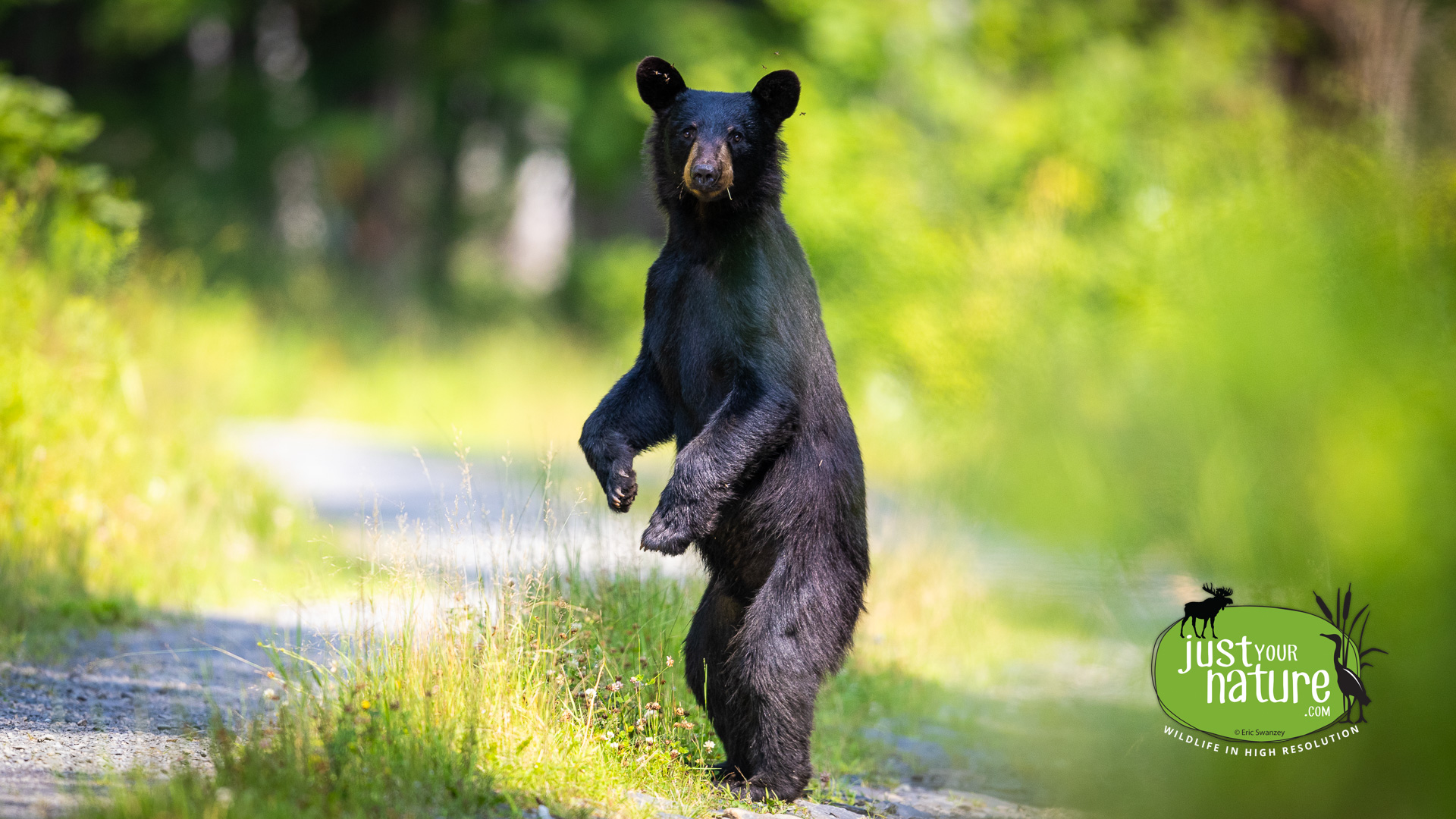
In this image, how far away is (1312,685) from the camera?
11.7 feet

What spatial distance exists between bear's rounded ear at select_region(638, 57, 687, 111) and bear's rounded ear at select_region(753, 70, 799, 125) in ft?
0.83

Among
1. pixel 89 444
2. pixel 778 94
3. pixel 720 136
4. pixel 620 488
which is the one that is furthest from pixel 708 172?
pixel 89 444

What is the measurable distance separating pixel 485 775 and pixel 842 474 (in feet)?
4.54

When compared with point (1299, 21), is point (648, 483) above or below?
below

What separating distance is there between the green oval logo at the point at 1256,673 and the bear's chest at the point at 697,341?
1.73m

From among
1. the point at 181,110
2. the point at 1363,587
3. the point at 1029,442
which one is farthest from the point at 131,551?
the point at 181,110

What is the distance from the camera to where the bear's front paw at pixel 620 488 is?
3.67 m

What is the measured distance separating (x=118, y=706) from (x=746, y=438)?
7.61 ft

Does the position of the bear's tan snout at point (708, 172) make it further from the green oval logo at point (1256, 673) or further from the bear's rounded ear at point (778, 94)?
the green oval logo at point (1256, 673)

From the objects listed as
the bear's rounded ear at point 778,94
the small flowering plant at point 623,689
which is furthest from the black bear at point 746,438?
the small flowering plant at point 623,689

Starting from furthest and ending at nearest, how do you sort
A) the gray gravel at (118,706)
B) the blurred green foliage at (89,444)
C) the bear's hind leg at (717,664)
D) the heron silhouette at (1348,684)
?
the blurred green foliage at (89,444)
the bear's hind leg at (717,664)
the heron silhouette at (1348,684)
the gray gravel at (118,706)

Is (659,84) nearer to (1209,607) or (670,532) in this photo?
(670,532)

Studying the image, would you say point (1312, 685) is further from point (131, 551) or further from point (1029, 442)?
point (131, 551)

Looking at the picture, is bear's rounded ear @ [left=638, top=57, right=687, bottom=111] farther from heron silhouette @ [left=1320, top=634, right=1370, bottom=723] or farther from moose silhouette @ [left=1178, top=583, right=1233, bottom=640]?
heron silhouette @ [left=1320, top=634, right=1370, bottom=723]
